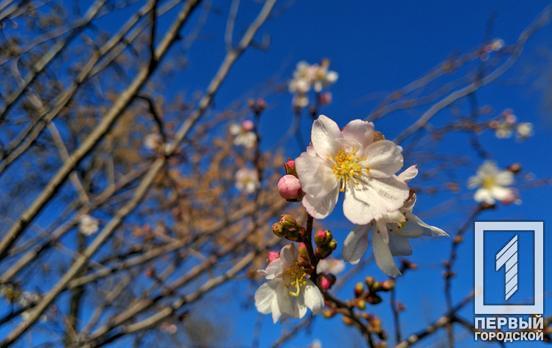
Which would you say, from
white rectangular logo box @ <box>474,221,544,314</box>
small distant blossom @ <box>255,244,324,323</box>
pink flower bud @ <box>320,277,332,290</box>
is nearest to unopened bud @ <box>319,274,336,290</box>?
pink flower bud @ <box>320,277,332,290</box>

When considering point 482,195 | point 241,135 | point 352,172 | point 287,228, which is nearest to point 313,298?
point 287,228

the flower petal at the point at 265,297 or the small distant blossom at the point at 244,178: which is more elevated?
the small distant blossom at the point at 244,178

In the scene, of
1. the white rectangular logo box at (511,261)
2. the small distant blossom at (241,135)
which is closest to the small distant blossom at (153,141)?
the small distant blossom at (241,135)

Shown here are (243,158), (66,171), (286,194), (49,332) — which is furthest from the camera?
(243,158)

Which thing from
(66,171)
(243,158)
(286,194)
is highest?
(243,158)

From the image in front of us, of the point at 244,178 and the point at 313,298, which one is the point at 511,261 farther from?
the point at 244,178

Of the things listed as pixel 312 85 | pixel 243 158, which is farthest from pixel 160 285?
pixel 312 85

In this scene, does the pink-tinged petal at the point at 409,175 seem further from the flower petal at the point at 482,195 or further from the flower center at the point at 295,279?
the flower petal at the point at 482,195

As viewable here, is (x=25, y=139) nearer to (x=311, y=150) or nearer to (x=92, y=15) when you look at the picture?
(x=92, y=15)
